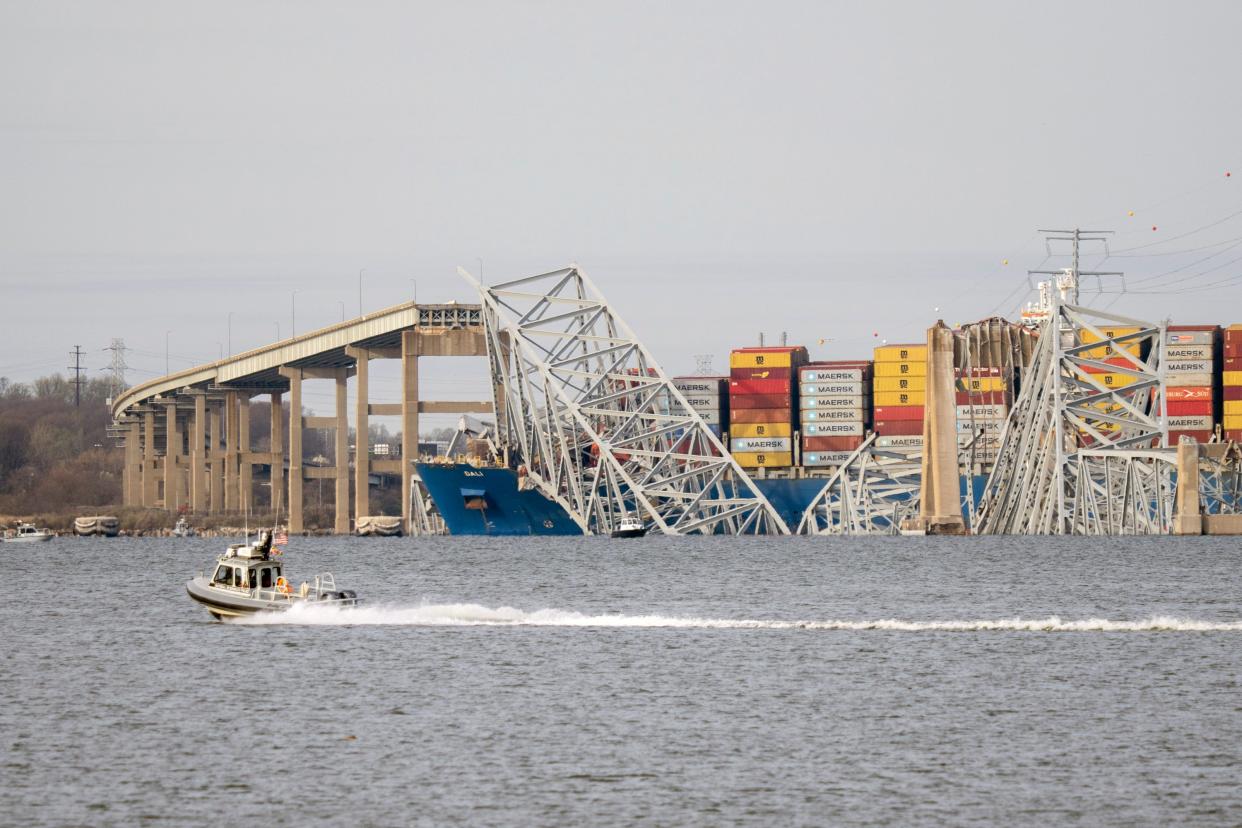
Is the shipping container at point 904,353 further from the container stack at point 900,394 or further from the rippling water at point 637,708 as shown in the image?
the rippling water at point 637,708

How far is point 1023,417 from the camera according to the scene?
122m

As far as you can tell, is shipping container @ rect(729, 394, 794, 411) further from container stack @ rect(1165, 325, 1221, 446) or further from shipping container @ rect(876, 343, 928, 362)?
container stack @ rect(1165, 325, 1221, 446)

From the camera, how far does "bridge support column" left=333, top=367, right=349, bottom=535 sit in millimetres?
172125

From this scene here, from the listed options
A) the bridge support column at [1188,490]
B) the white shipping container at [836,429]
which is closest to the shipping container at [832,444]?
the white shipping container at [836,429]

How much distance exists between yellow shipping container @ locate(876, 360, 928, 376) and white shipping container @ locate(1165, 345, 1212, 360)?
20932 millimetres

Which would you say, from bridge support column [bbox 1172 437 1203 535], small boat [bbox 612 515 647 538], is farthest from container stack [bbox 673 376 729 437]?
bridge support column [bbox 1172 437 1203 535]

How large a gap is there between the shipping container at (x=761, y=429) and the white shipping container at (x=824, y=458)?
10.1ft

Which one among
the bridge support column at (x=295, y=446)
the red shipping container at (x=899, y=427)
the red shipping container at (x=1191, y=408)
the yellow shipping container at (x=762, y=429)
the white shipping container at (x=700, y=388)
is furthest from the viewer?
the bridge support column at (x=295, y=446)

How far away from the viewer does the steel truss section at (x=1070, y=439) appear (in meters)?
117

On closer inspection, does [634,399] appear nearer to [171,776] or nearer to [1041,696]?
[1041,696]

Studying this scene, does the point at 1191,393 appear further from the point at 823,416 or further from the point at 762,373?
the point at 762,373

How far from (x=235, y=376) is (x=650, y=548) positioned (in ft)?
202

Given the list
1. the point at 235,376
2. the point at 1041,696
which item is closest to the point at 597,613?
the point at 1041,696

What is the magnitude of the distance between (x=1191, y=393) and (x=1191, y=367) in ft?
6.89
